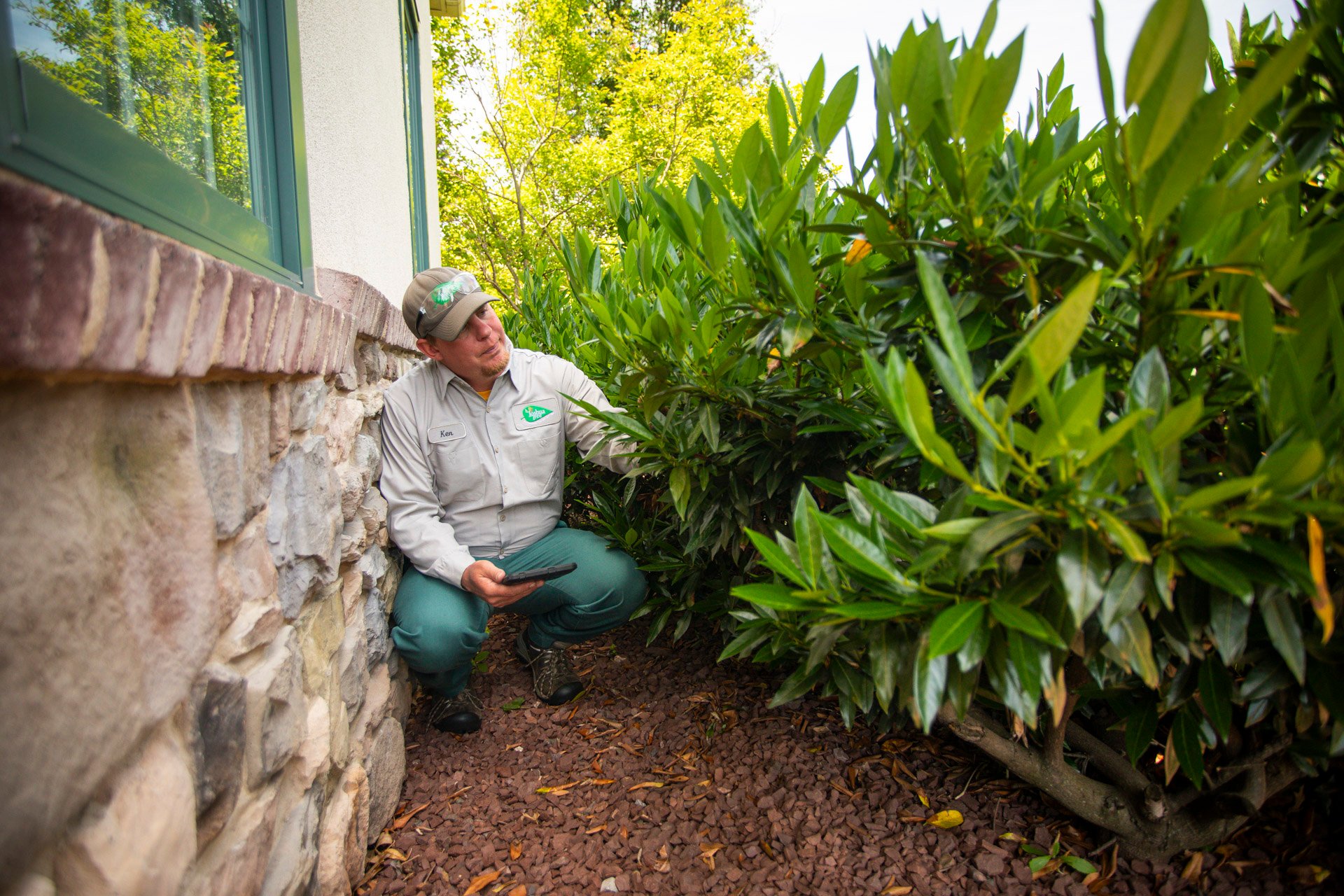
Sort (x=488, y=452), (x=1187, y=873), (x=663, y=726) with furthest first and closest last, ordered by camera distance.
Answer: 1. (x=488, y=452)
2. (x=663, y=726)
3. (x=1187, y=873)

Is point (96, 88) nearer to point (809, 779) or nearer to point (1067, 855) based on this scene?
point (809, 779)

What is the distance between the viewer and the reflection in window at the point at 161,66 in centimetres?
106

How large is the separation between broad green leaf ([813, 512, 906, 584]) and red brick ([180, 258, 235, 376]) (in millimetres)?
942

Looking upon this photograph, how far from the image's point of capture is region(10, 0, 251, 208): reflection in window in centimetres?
106

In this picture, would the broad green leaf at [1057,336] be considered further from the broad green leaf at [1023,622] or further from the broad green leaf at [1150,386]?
the broad green leaf at [1023,622]

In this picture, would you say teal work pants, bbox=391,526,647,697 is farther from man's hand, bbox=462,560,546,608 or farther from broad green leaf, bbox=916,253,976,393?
broad green leaf, bbox=916,253,976,393

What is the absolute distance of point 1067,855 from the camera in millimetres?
1652

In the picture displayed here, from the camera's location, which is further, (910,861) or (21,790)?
(910,861)

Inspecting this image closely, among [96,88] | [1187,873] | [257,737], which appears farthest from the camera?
[1187,873]

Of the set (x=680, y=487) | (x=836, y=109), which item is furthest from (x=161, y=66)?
(x=680, y=487)

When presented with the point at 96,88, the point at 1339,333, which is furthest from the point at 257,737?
the point at 1339,333

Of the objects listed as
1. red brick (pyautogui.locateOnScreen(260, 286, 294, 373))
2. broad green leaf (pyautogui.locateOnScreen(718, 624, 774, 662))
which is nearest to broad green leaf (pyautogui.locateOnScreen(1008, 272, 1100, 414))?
broad green leaf (pyautogui.locateOnScreen(718, 624, 774, 662))

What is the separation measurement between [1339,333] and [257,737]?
1.72 metres

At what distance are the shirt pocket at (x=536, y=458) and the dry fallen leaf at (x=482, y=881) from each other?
1.27 metres
